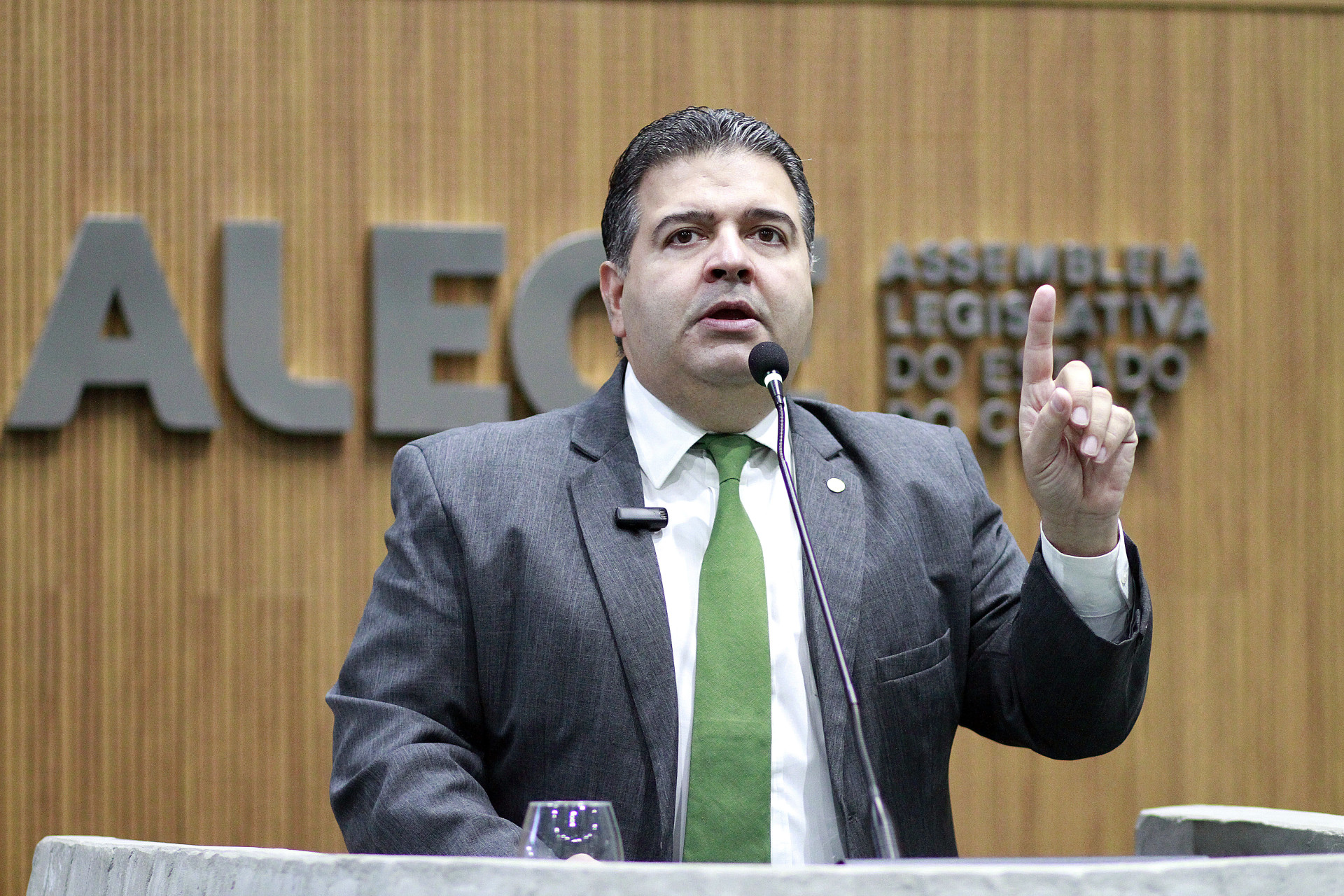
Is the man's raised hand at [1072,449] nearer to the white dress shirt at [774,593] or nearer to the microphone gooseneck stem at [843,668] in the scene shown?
the white dress shirt at [774,593]

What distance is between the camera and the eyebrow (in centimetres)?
180

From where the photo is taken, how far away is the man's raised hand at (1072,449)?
1.48m

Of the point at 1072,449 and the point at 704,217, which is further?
the point at 704,217

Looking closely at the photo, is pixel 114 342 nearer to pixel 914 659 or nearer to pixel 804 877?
pixel 914 659

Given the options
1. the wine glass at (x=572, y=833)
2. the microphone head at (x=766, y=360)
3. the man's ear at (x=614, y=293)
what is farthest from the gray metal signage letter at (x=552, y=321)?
the wine glass at (x=572, y=833)

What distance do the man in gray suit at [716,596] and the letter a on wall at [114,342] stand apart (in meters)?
1.66

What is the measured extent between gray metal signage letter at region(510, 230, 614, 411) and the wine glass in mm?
2298

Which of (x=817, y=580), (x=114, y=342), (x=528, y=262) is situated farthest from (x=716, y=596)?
(x=114, y=342)

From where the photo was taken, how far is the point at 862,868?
83 cm

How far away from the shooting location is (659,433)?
6.00 feet

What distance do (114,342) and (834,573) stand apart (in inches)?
89.8

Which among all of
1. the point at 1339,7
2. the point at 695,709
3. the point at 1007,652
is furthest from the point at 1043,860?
the point at 1339,7

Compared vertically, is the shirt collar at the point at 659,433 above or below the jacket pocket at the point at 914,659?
above

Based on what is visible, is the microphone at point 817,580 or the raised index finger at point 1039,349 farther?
the raised index finger at point 1039,349
